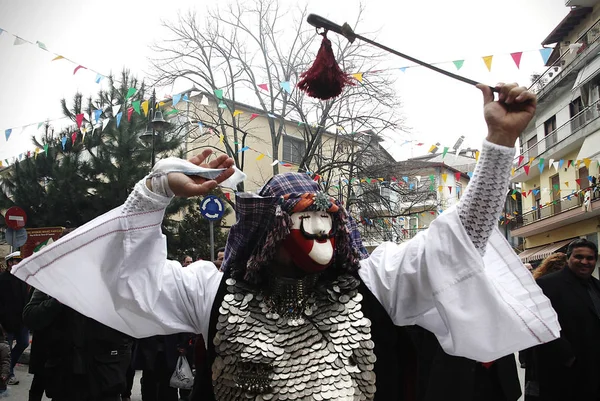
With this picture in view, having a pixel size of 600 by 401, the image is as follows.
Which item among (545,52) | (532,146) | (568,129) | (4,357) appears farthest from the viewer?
(532,146)

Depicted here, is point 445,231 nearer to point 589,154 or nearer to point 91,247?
point 91,247

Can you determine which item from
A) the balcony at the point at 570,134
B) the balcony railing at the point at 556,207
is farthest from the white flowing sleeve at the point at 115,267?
the balcony railing at the point at 556,207

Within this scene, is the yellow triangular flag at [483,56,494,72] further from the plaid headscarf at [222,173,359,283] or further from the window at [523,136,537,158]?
the window at [523,136,537,158]

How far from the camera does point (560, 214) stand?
25875mm

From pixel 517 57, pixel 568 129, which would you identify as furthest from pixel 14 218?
pixel 568 129

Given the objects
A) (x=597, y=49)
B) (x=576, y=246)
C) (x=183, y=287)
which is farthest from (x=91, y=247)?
(x=597, y=49)

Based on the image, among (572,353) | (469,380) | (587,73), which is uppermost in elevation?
(587,73)

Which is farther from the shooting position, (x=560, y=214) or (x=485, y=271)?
(x=560, y=214)

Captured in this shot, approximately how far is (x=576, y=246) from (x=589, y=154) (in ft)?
62.7

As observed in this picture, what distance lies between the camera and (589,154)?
2225 cm

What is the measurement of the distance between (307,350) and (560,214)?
1023 inches

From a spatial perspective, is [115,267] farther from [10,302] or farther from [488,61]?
[10,302]

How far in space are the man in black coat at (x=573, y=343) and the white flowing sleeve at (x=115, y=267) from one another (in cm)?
350

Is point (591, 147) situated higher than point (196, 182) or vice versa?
point (591, 147)
